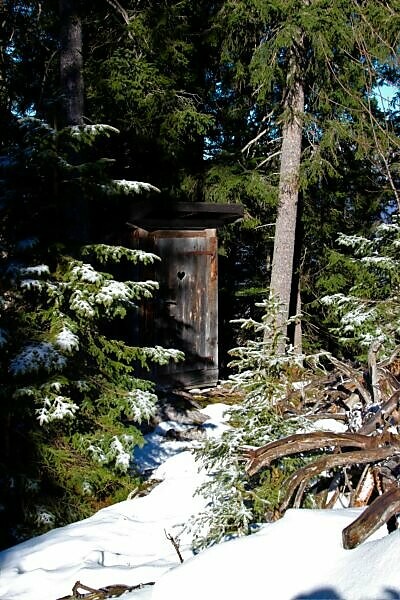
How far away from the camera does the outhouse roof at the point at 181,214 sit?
941 cm

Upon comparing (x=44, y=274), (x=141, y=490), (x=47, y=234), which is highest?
(x=47, y=234)

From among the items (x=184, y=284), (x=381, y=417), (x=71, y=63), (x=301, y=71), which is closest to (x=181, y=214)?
(x=184, y=284)

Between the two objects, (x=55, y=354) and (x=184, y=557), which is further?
(x=55, y=354)

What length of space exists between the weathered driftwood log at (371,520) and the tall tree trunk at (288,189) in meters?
8.16

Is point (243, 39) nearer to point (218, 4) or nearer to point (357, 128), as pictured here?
point (218, 4)

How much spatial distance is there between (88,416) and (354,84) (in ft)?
25.5

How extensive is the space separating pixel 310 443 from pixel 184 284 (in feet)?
24.3

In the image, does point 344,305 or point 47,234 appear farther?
point 344,305

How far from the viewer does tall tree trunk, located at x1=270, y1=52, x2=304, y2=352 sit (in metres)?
10.5

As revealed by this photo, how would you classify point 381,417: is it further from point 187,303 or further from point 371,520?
point 187,303

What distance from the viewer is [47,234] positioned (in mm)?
5969

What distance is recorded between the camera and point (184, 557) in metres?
3.98

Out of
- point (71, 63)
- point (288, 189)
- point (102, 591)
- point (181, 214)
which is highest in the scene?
point (71, 63)

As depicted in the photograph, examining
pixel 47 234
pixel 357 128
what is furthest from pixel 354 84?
pixel 47 234
